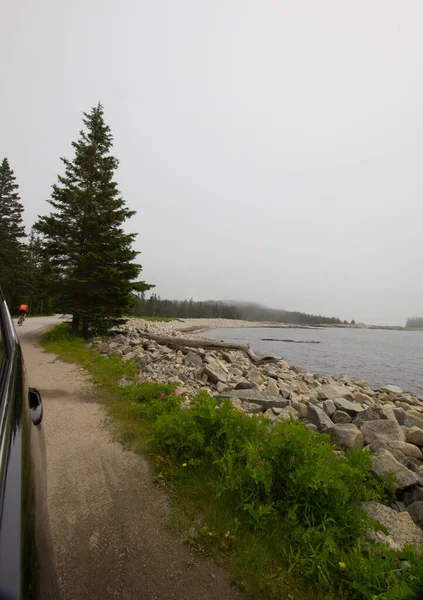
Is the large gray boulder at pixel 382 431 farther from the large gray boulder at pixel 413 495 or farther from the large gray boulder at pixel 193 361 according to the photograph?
the large gray boulder at pixel 193 361

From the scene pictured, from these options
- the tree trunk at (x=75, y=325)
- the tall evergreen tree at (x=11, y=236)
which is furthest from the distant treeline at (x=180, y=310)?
the tree trunk at (x=75, y=325)

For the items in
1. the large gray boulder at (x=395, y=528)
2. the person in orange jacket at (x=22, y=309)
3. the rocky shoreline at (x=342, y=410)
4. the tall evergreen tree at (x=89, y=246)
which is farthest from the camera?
the person in orange jacket at (x=22, y=309)

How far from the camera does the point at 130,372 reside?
25.3 feet

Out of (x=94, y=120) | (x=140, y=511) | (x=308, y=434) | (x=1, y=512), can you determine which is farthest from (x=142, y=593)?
(x=94, y=120)

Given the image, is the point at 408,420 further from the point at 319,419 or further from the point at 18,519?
the point at 18,519

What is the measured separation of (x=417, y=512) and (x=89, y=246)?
1360 cm


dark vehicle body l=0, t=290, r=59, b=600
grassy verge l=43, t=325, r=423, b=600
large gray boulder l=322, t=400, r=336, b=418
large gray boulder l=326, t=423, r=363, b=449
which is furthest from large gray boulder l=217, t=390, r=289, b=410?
dark vehicle body l=0, t=290, r=59, b=600

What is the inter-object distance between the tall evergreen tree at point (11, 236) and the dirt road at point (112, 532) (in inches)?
1253

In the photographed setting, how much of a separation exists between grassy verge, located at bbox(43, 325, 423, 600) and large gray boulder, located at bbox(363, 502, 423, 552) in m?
0.12

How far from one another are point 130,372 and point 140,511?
525 cm

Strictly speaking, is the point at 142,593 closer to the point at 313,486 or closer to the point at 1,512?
the point at 313,486

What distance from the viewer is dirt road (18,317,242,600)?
2027mm

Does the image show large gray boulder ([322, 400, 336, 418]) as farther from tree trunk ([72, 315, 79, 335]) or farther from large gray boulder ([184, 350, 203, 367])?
tree trunk ([72, 315, 79, 335])

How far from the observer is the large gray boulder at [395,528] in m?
2.44
